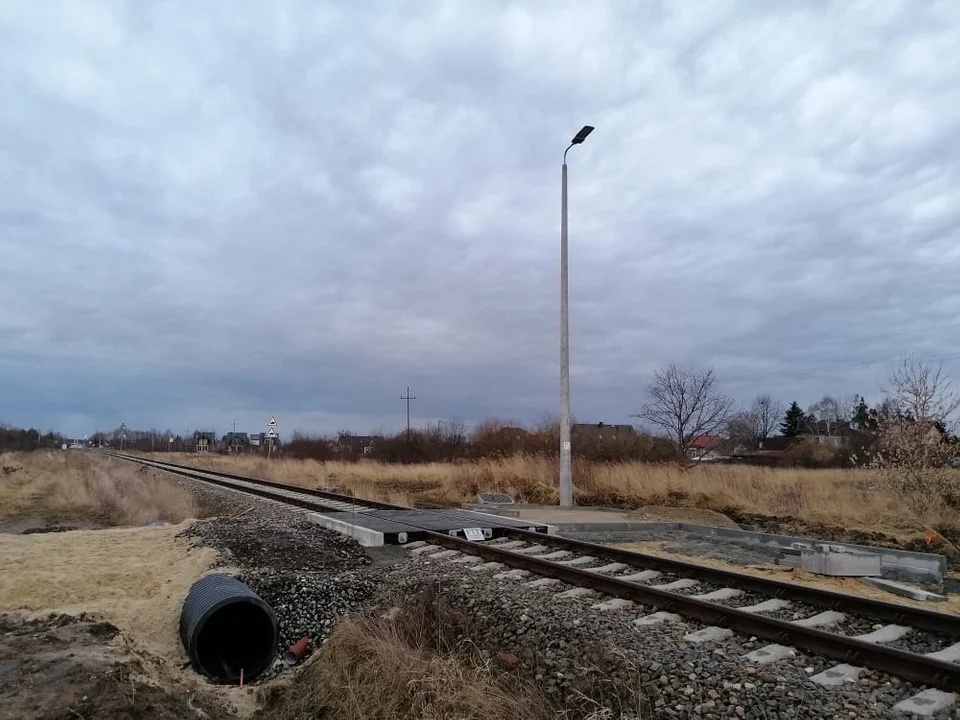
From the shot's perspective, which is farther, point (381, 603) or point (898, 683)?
point (381, 603)

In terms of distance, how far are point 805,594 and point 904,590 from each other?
2220 mm

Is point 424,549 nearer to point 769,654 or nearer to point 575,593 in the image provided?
point 575,593

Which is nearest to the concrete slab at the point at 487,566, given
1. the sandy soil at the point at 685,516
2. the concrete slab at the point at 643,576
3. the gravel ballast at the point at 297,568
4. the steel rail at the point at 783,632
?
the steel rail at the point at 783,632

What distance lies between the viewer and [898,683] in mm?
5355

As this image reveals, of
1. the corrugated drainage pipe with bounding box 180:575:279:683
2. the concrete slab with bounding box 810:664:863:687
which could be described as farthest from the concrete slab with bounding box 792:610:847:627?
the corrugated drainage pipe with bounding box 180:575:279:683

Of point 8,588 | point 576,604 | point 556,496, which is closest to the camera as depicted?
point 576,604

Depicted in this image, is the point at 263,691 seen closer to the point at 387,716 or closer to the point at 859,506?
the point at 387,716

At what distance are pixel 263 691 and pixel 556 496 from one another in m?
18.6

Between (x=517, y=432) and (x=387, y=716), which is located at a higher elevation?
(x=517, y=432)

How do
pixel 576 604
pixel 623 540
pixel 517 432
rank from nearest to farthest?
1. pixel 576 604
2. pixel 623 540
3. pixel 517 432

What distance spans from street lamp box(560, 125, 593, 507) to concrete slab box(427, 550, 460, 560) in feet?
28.4

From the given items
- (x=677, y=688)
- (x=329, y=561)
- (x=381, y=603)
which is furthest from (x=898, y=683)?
(x=329, y=561)

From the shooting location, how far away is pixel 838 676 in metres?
5.50

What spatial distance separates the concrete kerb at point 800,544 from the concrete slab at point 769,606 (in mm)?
3584
